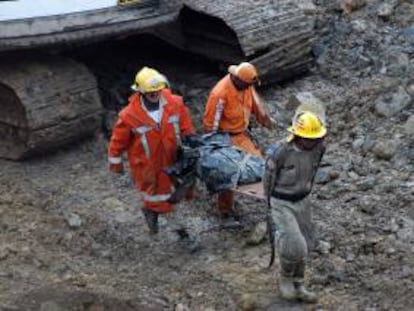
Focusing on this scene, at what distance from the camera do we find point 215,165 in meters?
7.85

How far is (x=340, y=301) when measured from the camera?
6930 mm

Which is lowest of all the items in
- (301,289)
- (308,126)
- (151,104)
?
(301,289)

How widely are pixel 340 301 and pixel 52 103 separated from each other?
11.5ft

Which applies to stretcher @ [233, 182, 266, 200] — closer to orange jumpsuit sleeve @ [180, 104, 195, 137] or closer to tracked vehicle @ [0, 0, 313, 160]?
orange jumpsuit sleeve @ [180, 104, 195, 137]

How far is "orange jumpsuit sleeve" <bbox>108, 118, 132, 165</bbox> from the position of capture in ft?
25.3

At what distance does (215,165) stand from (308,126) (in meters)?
1.47

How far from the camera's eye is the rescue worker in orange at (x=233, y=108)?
8195 millimetres

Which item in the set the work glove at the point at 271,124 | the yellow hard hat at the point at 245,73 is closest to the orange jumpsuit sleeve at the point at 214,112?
the yellow hard hat at the point at 245,73

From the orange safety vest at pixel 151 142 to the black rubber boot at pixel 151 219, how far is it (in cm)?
6

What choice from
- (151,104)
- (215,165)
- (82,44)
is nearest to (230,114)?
(215,165)

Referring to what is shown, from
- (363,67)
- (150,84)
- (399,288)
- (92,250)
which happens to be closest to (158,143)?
(150,84)

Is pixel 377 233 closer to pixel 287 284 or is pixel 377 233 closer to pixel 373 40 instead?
pixel 287 284

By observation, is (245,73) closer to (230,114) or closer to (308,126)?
(230,114)

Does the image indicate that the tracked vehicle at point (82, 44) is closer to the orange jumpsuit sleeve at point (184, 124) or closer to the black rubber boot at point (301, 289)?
the orange jumpsuit sleeve at point (184, 124)
